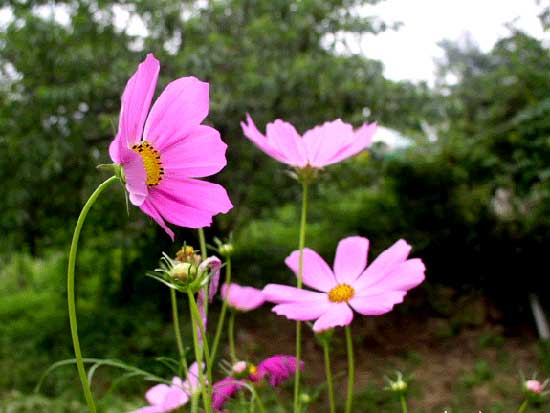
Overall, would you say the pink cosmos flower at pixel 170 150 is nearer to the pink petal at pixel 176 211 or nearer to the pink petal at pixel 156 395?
the pink petal at pixel 176 211

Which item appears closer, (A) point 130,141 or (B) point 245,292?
(A) point 130,141

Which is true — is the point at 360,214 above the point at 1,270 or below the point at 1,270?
above

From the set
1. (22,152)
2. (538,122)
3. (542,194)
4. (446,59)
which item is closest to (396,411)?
(542,194)

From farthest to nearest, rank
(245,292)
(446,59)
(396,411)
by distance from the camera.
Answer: (446,59) → (396,411) → (245,292)

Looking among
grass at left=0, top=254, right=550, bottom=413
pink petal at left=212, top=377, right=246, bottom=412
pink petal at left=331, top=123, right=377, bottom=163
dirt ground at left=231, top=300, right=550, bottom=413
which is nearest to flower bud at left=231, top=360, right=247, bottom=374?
pink petal at left=212, top=377, right=246, bottom=412

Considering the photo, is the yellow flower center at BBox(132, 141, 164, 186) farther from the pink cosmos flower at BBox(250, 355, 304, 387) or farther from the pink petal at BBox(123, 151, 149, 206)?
the pink cosmos flower at BBox(250, 355, 304, 387)

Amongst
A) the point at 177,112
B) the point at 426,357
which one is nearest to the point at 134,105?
the point at 177,112

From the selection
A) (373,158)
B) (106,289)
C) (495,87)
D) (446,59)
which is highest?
(446,59)

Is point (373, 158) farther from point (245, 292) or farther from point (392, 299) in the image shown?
point (392, 299)
